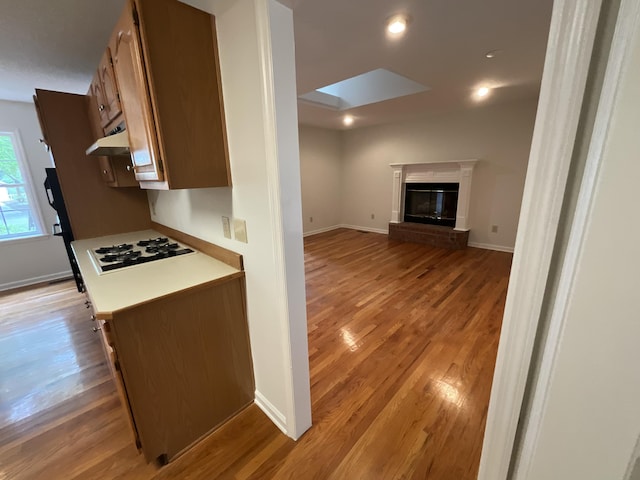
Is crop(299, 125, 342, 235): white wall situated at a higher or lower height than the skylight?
lower

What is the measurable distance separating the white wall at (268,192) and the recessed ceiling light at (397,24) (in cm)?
111

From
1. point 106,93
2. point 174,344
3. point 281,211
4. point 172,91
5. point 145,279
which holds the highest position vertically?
point 106,93

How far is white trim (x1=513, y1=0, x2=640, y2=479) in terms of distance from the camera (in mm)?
382

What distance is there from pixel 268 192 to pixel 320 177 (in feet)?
16.4

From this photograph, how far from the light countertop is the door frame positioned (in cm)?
124

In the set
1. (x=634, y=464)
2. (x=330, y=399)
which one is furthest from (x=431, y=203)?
(x=634, y=464)

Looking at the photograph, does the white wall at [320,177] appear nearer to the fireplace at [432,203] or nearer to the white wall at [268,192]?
the fireplace at [432,203]

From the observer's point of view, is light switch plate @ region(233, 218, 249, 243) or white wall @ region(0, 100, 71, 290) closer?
light switch plate @ region(233, 218, 249, 243)

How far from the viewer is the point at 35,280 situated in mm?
3604

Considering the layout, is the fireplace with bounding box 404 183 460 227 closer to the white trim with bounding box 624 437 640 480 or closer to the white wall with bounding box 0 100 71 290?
the white trim with bounding box 624 437 640 480

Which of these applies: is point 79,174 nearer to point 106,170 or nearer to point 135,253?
point 106,170

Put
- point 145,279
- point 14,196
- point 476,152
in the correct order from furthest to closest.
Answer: point 476,152 < point 14,196 < point 145,279

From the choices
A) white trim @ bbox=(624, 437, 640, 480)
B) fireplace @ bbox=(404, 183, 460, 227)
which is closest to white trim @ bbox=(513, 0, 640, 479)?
white trim @ bbox=(624, 437, 640, 480)

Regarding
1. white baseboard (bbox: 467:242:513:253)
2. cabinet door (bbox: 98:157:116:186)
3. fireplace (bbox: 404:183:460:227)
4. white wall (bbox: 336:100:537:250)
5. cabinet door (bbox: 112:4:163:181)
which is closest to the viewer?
cabinet door (bbox: 112:4:163:181)
